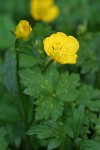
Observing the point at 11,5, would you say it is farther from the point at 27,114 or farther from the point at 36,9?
the point at 27,114

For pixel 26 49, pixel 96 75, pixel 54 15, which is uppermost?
pixel 54 15

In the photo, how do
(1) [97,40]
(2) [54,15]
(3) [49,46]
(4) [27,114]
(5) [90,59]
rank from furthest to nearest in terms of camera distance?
1. (2) [54,15]
2. (1) [97,40]
3. (5) [90,59]
4. (4) [27,114]
5. (3) [49,46]

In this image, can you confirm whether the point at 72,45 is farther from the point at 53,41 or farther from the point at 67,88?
A: the point at 67,88

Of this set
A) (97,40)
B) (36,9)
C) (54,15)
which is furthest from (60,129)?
(54,15)

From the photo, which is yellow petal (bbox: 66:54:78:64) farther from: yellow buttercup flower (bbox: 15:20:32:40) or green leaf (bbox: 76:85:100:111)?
green leaf (bbox: 76:85:100:111)

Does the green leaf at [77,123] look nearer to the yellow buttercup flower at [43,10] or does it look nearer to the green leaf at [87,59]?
the green leaf at [87,59]

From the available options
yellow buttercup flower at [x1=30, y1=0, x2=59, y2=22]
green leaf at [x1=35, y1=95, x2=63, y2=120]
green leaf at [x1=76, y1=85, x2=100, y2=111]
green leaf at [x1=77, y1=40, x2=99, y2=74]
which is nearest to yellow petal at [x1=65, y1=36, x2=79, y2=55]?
green leaf at [x1=35, y1=95, x2=63, y2=120]

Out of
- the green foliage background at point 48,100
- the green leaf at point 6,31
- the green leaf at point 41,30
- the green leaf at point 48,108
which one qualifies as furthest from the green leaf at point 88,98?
the green leaf at point 6,31
